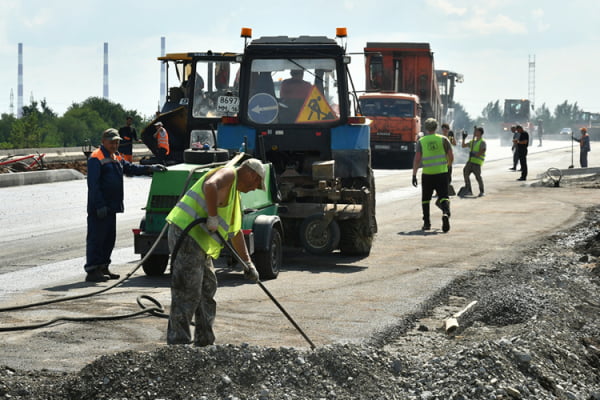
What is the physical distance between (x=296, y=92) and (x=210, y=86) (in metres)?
6.82

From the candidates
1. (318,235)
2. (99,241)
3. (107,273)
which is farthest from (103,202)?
(318,235)

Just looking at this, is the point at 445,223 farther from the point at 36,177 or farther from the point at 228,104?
the point at 36,177

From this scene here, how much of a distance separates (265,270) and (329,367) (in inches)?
190

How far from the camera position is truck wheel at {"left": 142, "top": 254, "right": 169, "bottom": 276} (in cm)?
1117

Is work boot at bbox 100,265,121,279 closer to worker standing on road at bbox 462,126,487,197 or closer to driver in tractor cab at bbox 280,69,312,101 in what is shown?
driver in tractor cab at bbox 280,69,312,101

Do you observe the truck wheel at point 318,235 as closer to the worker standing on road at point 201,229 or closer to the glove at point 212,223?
the worker standing on road at point 201,229

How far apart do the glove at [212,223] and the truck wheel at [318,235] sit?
18.3ft

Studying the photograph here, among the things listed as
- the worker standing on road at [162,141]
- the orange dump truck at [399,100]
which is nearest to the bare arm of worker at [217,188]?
the worker standing on road at [162,141]

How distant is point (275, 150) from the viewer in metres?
13.3

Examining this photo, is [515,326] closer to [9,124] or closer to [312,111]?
[312,111]

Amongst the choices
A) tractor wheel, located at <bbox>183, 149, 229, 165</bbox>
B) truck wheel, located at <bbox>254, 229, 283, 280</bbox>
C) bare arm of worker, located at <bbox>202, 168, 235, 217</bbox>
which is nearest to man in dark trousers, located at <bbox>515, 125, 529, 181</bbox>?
truck wheel, located at <bbox>254, 229, 283, 280</bbox>

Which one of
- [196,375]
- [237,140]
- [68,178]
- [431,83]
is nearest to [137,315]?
[196,375]

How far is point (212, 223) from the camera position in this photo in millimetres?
6848

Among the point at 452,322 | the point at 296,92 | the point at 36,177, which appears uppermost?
the point at 296,92
